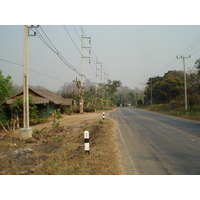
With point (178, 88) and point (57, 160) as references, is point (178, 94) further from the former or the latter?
point (57, 160)

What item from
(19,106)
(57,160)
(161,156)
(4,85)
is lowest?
(57,160)

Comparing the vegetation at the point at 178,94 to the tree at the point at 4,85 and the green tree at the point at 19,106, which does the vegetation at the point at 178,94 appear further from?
the tree at the point at 4,85

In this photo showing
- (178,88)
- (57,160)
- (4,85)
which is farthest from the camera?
(178,88)

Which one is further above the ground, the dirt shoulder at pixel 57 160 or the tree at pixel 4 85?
the tree at pixel 4 85

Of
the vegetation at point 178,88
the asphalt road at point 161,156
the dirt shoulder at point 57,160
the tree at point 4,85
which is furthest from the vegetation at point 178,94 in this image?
the tree at point 4,85

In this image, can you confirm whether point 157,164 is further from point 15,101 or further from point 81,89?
point 81,89

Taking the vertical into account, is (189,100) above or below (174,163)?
above

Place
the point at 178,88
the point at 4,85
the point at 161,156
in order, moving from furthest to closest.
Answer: the point at 178,88 → the point at 4,85 → the point at 161,156

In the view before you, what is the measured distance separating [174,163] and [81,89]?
29.2 m

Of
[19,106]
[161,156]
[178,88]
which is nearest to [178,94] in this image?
[178,88]

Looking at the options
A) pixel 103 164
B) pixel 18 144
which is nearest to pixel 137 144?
pixel 103 164

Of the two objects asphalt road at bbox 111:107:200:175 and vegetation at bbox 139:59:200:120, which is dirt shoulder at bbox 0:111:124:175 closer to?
asphalt road at bbox 111:107:200:175

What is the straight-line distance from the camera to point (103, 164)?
18.7 feet

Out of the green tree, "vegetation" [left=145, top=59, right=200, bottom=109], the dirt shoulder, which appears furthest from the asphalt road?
"vegetation" [left=145, top=59, right=200, bottom=109]
